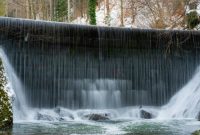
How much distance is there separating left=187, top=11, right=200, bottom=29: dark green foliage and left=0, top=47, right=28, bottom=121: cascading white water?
40.6 ft

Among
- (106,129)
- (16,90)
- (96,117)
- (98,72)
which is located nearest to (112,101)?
(98,72)

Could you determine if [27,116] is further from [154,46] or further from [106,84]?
[154,46]

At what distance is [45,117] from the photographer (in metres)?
17.4

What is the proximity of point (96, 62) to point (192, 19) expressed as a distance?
8.97 meters

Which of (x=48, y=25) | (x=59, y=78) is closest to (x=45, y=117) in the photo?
(x=59, y=78)

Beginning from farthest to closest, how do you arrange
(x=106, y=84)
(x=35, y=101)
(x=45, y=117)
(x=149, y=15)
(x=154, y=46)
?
(x=149, y=15)
(x=154, y=46)
(x=106, y=84)
(x=35, y=101)
(x=45, y=117)

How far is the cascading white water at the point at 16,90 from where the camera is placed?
1734 centimetres

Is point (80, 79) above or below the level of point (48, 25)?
below

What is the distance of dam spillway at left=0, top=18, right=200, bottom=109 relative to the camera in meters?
19.2

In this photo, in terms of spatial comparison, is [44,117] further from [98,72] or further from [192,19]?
[192,19]

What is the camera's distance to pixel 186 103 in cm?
1967

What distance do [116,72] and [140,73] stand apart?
44.9 inches

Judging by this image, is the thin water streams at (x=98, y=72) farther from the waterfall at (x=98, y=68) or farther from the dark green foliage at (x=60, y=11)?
the dark green foliage at (x=60, y=11)

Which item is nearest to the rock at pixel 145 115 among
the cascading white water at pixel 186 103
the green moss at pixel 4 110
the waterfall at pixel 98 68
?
the waterfall at pixel 98 68
